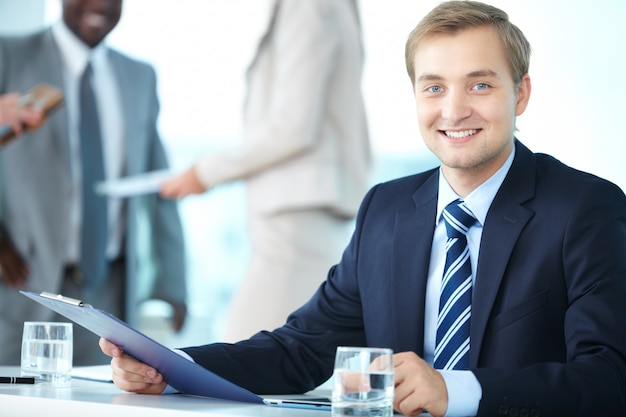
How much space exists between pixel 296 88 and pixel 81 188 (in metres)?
1.25

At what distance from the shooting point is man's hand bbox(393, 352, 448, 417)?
1175 mm

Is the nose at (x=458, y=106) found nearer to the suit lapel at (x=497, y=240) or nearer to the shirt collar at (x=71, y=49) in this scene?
the suit lapel at (x=497, y=240)

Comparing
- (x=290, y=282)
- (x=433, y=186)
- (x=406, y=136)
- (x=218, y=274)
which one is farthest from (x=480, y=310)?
(x=218, y=274)

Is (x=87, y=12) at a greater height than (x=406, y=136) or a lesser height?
greater

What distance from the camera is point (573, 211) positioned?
1.50m

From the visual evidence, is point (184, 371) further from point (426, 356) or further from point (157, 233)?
point (157, 233)

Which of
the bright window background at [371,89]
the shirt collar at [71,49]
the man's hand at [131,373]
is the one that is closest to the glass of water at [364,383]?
the man's hand at [131,373]

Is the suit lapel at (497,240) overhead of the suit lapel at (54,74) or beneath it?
beneath

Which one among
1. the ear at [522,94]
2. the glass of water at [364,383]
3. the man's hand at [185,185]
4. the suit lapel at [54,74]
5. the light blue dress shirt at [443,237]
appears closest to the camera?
the glass of water at [364,383]

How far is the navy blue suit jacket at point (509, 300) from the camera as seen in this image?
4.24 feet

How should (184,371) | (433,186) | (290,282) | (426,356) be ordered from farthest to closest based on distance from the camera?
(290,282), (433,186), (426,356), (184,371)

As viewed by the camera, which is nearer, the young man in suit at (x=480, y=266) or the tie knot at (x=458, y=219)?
the young man in suit at (x=480, y=266)

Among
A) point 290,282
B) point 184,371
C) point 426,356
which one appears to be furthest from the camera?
point 290,282

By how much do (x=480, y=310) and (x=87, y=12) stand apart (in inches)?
124
